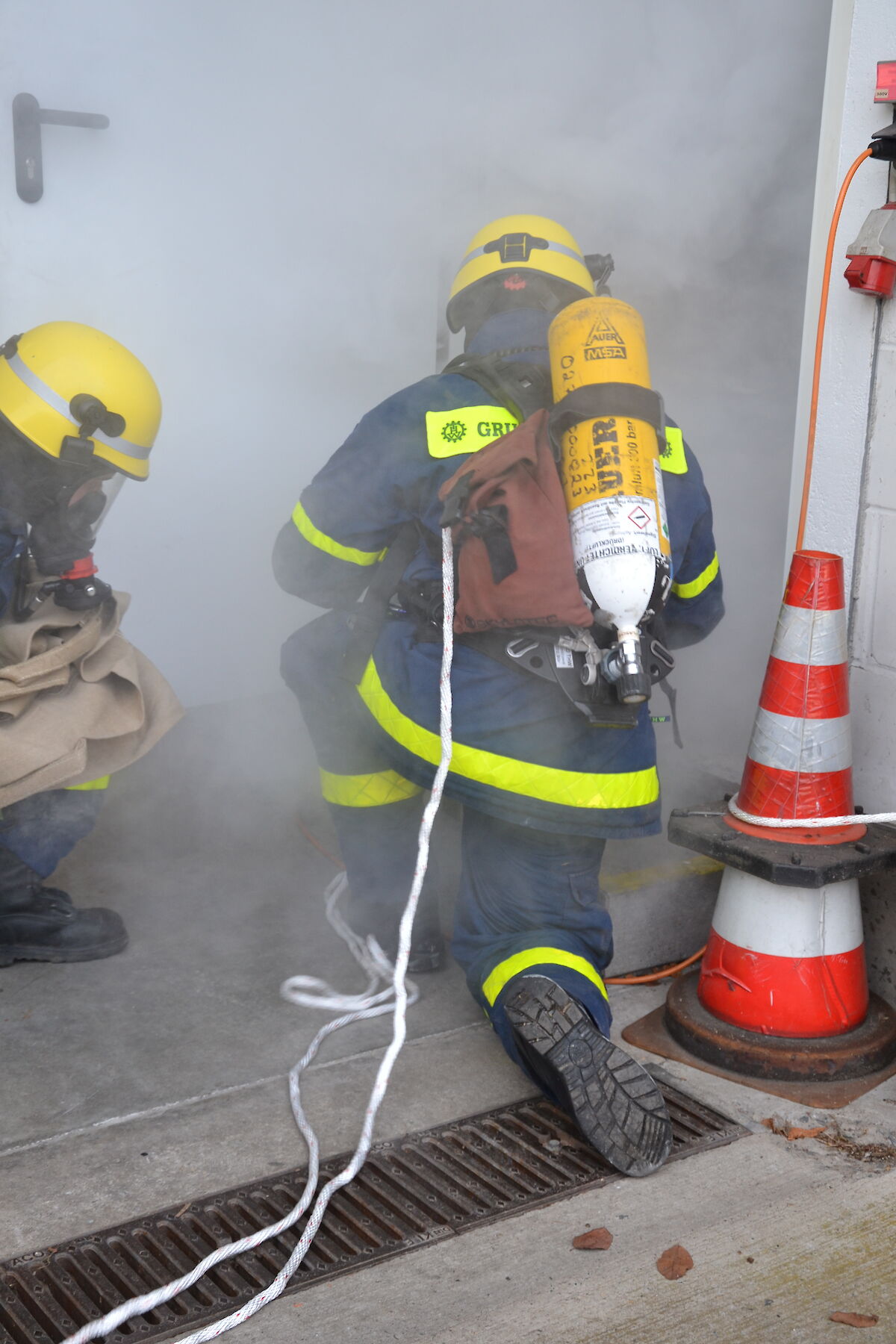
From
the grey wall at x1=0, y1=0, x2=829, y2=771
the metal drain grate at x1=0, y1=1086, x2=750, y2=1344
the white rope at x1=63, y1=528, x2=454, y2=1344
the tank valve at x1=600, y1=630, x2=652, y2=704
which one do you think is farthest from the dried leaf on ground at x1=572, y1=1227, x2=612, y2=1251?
the grey wall at x1=0, y1=0, x2=829, y2=771

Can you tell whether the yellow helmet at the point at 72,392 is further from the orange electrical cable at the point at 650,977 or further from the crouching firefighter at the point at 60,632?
the orange electrical cable at the point at 650,977

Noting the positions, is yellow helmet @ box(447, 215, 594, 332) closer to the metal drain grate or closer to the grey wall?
the grey wall

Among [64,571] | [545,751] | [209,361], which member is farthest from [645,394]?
[209,361]

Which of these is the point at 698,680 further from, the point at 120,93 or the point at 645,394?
the point at 120,93

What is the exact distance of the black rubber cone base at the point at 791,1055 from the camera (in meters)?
2.49

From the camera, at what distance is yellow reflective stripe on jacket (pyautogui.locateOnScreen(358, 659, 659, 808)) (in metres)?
2.42

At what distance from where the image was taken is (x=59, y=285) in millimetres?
3592

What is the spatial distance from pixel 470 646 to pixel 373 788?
0.56m

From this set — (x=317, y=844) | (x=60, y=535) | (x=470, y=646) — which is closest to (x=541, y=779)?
(x=470, y=646)

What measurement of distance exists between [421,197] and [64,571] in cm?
199

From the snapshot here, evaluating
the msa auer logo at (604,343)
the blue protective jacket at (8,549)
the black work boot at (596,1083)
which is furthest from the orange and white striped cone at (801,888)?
the blue protective jacket at (8,549)

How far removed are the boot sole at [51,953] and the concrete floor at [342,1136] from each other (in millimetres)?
25

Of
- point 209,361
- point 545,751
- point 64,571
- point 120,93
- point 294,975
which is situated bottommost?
point 294,975

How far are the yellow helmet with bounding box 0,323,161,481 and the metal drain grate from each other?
1613 millimetres
